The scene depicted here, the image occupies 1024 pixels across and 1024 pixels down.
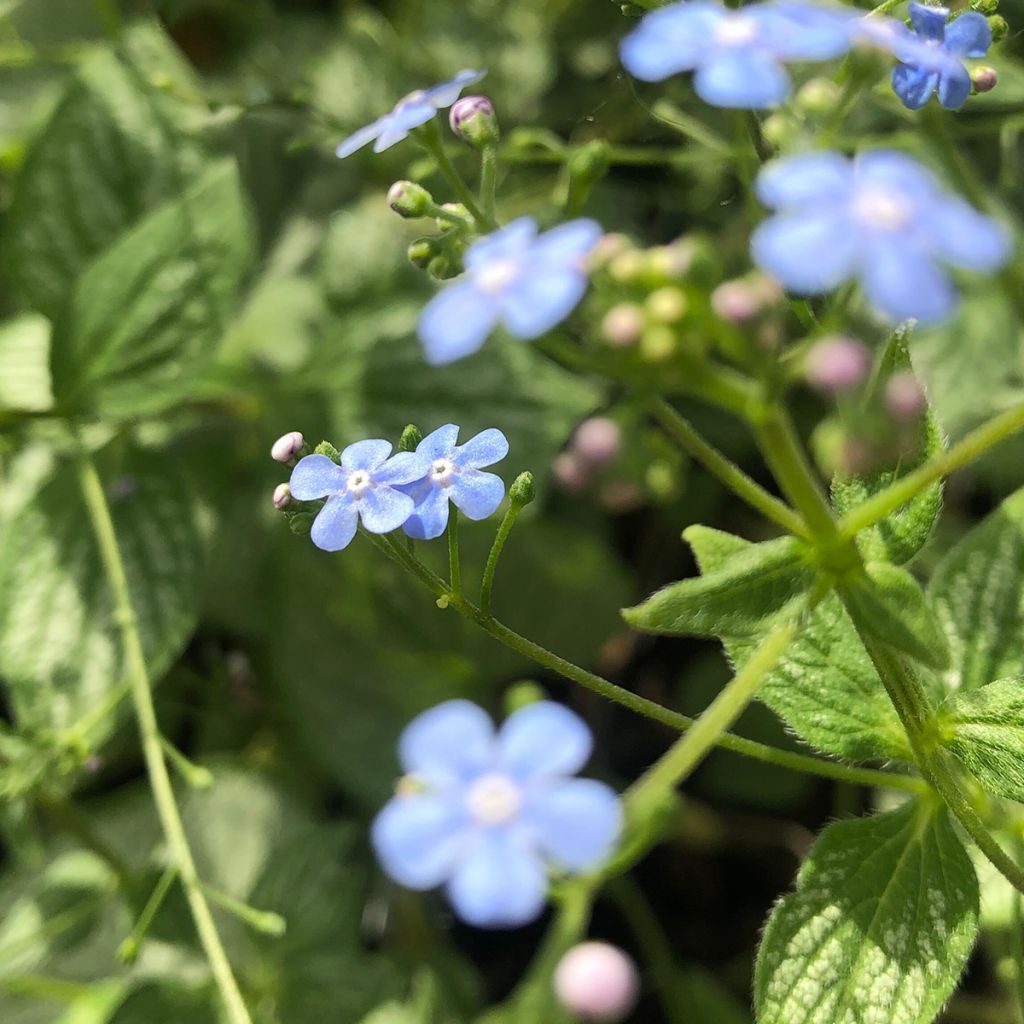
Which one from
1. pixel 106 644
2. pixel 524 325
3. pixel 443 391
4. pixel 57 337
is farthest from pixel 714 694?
pixel 524 325

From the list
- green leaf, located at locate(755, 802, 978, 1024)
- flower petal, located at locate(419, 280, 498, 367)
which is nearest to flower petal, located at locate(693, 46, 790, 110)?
flower petal, located at locate(419, 280, 498, 367)

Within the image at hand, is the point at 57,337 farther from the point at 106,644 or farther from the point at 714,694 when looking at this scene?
the point at 714,694

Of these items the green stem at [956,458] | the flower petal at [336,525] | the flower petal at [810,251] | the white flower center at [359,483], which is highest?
the flower petal at [810,251]

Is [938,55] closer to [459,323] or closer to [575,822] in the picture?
[459,323]

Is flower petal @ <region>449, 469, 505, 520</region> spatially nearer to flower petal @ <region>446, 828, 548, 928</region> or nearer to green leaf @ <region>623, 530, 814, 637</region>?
green leaf @ <region>623, 530, 814, 637</region>

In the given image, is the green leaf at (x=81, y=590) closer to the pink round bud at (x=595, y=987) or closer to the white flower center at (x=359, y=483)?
the white flower center at (x=359, y=483)

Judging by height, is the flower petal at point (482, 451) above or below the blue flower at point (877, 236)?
below

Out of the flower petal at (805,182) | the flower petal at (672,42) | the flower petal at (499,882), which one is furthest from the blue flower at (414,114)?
the flower petal at (499,882)
